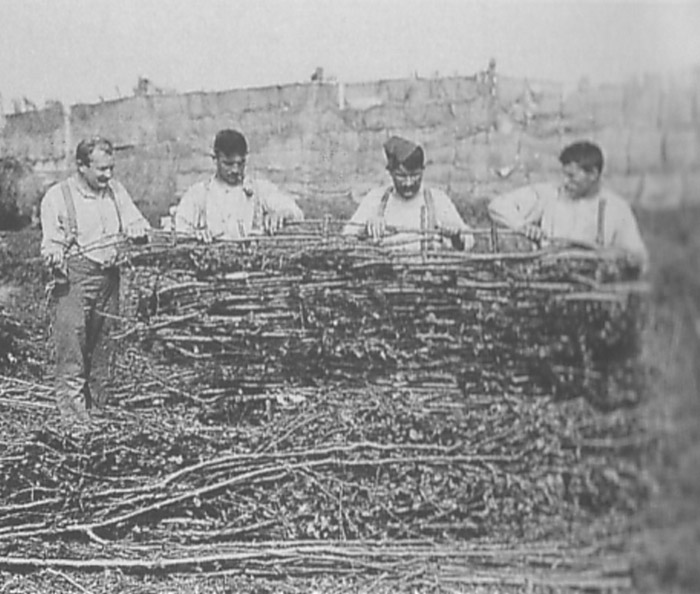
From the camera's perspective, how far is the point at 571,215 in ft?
6.68

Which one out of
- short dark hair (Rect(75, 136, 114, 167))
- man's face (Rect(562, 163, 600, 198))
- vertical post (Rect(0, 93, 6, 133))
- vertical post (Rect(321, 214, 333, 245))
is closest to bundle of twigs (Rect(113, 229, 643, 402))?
vertical post (Rect(321, 214, 333, 245))

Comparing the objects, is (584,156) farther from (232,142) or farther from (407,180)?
(232,142)

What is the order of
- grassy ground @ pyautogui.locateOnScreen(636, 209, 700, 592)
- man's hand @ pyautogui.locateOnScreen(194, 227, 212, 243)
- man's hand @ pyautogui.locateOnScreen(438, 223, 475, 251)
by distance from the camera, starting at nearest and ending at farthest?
grassy ground @ pyautogui.locateOnScreen(636, 209, 700, 592), man's hand @ pyautogui.locateOnScreen(438, 223, 475, 251), man's hand @ pyautogui.locateOnScreen(194, 227, 212, 243)

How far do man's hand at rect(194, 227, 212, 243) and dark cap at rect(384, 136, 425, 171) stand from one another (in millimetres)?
429

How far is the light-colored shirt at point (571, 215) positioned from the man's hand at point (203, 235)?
0.60 meters

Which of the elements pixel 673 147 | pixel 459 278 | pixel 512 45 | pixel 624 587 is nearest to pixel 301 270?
pixel 459 278

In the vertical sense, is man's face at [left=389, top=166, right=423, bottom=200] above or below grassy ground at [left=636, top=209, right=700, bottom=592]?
above

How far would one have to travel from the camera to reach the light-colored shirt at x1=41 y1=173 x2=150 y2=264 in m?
2.22

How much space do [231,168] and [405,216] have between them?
1.28ft

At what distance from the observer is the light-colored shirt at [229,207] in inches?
84.4

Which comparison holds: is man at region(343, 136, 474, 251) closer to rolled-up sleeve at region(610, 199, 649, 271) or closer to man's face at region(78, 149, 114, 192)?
rolled-up sleeve at region(610, 199, 649, 271)

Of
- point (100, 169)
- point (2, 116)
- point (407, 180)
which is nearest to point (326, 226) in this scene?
point (407, 180)

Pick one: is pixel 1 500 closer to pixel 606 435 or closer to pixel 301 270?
pixel 301 270

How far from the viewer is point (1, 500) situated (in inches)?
91.0
